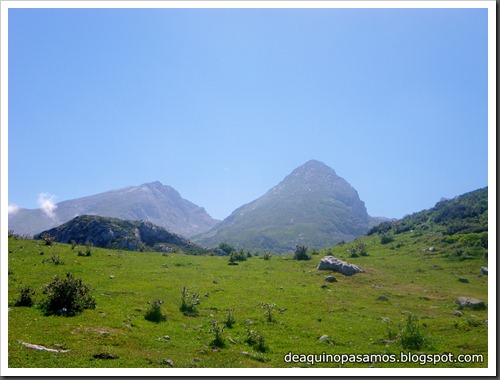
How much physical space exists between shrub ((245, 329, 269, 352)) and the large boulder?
25793mm

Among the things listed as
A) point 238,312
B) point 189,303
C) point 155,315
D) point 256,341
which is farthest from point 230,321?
point 189,303

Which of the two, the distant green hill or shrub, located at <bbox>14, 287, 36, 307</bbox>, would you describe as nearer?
shrub, located at <bbox>14, 287, 36, 307</bbox>

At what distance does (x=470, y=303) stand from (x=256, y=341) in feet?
69.8

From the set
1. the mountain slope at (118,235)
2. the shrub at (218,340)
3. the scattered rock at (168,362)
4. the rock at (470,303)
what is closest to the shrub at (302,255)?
the rock at (470,303)

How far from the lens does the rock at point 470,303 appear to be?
32.2m

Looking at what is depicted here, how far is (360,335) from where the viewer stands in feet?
85.7

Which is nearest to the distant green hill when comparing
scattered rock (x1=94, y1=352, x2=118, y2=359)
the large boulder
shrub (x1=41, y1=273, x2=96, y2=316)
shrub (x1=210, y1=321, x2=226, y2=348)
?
the large boulder

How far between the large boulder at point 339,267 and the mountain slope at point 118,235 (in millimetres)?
43138

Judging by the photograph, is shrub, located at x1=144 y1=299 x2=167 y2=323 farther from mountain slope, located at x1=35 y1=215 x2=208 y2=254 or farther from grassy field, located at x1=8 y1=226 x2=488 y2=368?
mountain slope, located at x1=35 y1=215 x2=208 y2=254

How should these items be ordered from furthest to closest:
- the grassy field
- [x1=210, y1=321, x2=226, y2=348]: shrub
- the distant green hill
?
the distant green hill < [x1=210, y1=321, x2=226, y2=348]: shrub < the grassy field

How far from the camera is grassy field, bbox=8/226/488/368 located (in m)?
20.4

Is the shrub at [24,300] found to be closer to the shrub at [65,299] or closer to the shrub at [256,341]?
the shrub at [65,299]

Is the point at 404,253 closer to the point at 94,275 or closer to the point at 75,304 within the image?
the point at 94,275

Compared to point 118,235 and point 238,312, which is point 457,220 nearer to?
point 238,312
